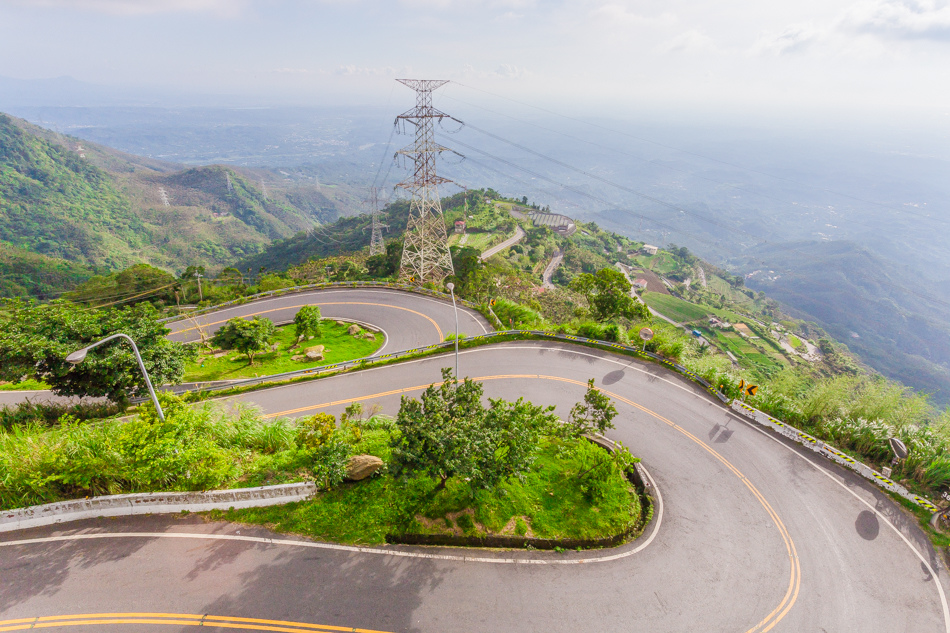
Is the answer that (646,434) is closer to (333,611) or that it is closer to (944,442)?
(944,442)

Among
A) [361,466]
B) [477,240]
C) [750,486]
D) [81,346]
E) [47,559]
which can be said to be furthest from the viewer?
[477,240]

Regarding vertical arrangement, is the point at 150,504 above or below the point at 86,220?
above

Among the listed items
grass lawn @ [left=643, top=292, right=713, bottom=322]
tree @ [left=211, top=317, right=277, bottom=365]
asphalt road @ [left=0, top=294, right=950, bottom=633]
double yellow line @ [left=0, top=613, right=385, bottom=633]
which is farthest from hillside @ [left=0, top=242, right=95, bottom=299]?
grass lawn @ [left=643, top=292, right=713, bottom=322]

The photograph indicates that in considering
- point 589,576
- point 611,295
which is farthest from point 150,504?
point 611,295

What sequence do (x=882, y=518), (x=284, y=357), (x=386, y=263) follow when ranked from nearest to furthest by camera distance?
(x=882, y=518), (x=284, y=357), (x=386, y=263)

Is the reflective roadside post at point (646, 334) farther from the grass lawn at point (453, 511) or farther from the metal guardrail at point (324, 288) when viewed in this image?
the metal guardrail at point (324, 288)

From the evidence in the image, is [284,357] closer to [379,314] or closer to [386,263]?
[379,314]

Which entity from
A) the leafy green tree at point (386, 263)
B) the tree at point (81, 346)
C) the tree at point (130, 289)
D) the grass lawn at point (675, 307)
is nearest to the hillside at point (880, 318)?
the grass lawn at point (675, 307)
